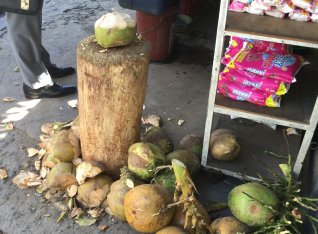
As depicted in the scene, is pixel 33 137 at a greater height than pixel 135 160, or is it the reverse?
pixel 135 160

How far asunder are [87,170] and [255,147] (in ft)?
4.18

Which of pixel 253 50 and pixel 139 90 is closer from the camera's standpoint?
pixel 139 90

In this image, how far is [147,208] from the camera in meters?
1.55

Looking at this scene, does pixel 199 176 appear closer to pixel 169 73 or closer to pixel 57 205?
pixel 57 205

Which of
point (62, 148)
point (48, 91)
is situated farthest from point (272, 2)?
point (48, 91)

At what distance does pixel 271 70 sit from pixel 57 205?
5.61 feet

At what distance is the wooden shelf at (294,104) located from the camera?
1772 millimetres

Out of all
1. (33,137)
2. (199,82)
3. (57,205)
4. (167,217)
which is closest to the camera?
(167,217)

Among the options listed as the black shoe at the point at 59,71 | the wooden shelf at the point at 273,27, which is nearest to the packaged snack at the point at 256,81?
the wooden shelf at the point at 273,27

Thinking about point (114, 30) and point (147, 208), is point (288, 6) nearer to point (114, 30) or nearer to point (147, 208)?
point (114, 30)

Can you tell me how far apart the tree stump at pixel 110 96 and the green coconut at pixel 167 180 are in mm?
322

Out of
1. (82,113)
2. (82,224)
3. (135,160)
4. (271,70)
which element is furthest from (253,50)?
(82,224)

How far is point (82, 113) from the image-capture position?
191 cm

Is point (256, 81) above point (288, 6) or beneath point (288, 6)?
beneath
